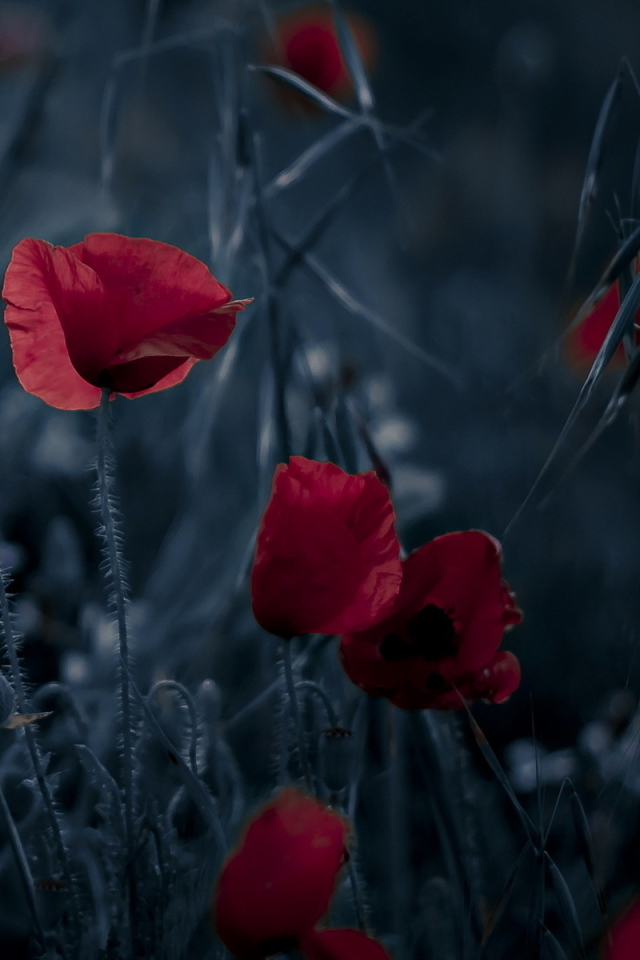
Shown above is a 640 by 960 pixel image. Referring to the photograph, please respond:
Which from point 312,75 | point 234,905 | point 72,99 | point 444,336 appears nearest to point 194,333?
point 234,905

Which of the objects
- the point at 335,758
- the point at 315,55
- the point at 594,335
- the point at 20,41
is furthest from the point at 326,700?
the point at 20,41

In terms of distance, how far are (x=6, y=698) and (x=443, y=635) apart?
0.18m

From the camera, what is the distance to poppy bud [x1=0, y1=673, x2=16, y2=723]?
382 millimetres

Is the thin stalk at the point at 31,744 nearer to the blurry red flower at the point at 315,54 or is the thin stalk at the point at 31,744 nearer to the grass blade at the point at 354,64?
the grass blade at the point at 354,64

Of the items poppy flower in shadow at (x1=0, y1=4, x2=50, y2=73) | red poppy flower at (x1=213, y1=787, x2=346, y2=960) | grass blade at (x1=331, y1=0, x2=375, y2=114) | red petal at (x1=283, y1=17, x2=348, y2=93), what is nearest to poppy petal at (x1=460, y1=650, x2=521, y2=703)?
red poppy flower at (x1=213, y1=787, x2=346, y2=960)

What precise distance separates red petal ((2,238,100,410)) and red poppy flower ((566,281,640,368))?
0.45 meters

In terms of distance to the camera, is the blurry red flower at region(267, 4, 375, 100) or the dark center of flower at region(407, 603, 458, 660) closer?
the dark center of flower at region(407, 603, 458, 660)

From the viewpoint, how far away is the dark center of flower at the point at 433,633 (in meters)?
0.42

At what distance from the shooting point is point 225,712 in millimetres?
683

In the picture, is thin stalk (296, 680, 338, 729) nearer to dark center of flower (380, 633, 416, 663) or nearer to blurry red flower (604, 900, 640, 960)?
dark center of flower (380, 633, 416, 663)

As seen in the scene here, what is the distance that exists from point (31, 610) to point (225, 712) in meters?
0.16

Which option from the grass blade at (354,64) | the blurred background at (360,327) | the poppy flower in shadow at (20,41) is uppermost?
the poppy flower in shadow at (20,41)

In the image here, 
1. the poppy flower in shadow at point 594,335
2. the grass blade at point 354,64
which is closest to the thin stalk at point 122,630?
the grass blade at point 354,64

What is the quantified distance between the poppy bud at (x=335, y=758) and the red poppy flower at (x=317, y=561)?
0.06 metres
